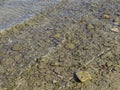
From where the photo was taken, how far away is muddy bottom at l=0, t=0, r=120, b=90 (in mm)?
3328

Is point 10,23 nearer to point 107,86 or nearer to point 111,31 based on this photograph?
point 111,31

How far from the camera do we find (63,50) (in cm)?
397

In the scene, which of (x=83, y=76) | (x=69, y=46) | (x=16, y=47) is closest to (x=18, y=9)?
(x=16, y=47)

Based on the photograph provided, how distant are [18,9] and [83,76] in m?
2.75

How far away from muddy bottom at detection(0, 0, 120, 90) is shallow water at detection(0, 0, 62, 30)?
220mm

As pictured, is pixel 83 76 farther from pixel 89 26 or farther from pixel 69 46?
pixel 89 26

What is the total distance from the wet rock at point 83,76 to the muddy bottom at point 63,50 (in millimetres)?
17

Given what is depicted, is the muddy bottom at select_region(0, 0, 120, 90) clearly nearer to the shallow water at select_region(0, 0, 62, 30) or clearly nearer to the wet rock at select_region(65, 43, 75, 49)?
the wet rock at select_region(65, 43, 75, 49)

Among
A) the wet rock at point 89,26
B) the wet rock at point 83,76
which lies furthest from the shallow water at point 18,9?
the wet rock at point 83,76

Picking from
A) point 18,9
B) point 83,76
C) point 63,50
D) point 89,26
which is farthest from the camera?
point 18,9

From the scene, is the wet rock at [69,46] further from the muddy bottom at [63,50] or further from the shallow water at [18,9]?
the shallow water at [18,9]

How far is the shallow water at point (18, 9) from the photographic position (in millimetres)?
5047

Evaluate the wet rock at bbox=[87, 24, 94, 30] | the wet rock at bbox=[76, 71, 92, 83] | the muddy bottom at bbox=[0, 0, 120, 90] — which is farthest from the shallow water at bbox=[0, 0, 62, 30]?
the wet rock at bbox=[76, 71, 92, 83]

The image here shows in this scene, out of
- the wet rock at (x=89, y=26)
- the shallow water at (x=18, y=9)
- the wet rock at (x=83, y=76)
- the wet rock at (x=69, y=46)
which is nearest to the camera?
the wet rock at (x=83, y=76)
